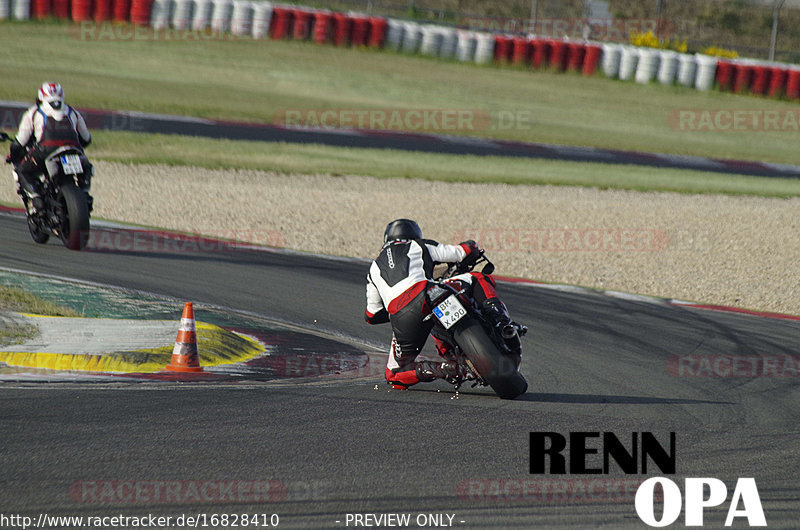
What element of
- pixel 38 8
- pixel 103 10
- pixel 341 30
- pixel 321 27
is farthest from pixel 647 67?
pixel 38 8

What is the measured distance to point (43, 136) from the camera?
11.2 metres

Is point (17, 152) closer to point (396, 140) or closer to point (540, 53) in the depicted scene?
point (396, 140)

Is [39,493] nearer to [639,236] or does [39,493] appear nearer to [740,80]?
[639,236]

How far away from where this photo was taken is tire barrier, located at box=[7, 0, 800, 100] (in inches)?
1334

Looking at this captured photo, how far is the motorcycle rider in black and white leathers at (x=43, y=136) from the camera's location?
11133mm

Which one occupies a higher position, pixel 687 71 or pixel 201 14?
pixel 201 14

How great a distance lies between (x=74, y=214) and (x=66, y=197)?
0.67ft

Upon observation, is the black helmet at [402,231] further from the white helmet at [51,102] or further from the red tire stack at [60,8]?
the red tire stack at [60,8]

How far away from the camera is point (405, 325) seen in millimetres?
7086

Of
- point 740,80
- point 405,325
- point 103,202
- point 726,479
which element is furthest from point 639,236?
point 740,80

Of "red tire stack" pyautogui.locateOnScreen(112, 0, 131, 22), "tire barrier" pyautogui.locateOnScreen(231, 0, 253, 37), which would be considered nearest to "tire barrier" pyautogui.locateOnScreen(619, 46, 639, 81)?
"tire barrier" pyautogui.locateOnScreen(231, 0, 253, 37)

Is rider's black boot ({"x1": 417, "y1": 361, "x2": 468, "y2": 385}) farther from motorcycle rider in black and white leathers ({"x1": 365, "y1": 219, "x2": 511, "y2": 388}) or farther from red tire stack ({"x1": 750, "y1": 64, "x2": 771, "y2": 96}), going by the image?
red tire stack ({"x1": 750, "y1": 64, "x2": 771, "y2": 96})

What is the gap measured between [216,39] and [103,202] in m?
19.9

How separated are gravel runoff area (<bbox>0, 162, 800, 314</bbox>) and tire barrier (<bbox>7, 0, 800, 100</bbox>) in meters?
15.5
